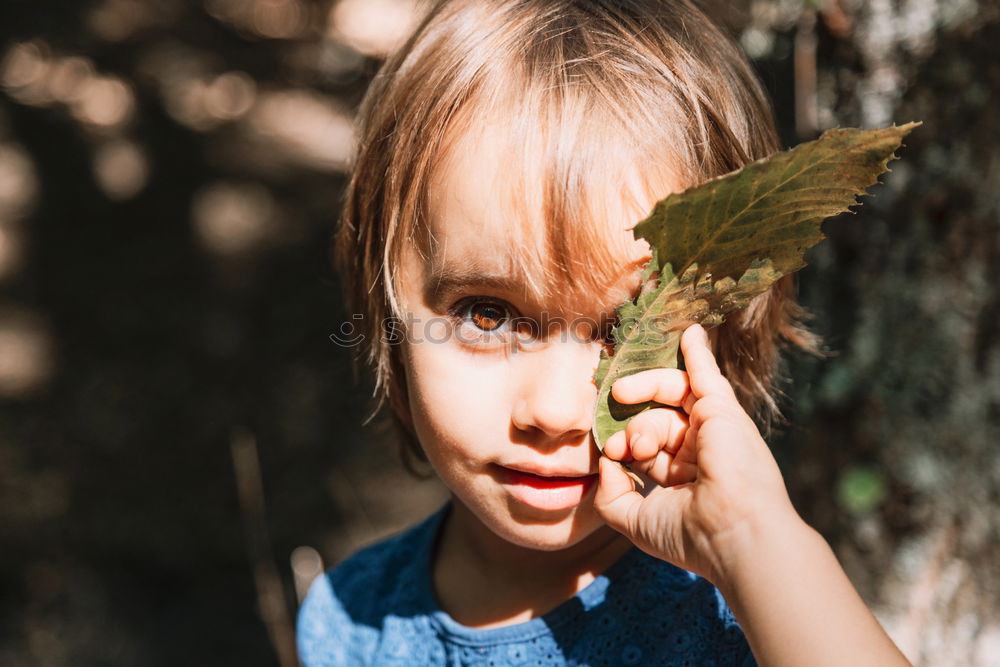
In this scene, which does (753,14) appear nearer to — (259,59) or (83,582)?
(259,59)

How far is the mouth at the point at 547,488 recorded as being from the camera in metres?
1.12

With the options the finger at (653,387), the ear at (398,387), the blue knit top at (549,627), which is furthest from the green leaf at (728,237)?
the ear at (398,387)

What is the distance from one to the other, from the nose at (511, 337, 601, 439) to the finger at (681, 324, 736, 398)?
0.39 feet

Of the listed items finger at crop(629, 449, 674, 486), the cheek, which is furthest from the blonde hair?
finger at crop(629, 449, 674, 486)

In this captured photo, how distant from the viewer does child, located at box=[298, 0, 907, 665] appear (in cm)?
93

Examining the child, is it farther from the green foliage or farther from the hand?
the green foliage

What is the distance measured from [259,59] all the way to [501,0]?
195cm

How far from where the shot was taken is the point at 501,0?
4.32ft

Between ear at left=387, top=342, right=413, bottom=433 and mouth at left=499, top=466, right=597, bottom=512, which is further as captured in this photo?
ear at left=387, top=342, right=413, bottom=433

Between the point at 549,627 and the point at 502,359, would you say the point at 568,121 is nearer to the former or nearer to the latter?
the point at 502,359

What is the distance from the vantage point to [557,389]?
1061 millimetres

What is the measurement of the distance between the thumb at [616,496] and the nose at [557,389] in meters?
0.06

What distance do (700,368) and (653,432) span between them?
0.33 ft

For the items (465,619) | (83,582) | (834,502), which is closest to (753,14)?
(834,502)
